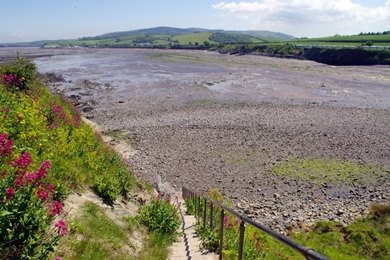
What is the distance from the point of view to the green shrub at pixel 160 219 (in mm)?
8625

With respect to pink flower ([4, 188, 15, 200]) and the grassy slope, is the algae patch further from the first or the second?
the grassy slope

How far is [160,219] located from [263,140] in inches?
815

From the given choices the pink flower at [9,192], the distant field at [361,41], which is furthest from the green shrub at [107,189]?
the distant field at [361,41]

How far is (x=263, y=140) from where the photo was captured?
2836cm

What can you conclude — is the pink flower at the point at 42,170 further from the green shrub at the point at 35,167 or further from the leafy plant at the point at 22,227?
the leafy plant at the point at 22,227

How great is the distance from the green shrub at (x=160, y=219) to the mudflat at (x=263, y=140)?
27.0ft

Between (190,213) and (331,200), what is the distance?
10238 millimetres

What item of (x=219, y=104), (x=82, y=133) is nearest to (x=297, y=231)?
(x=82, y=133)

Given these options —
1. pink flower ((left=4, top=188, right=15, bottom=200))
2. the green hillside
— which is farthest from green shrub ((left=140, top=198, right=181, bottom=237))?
the green hillside

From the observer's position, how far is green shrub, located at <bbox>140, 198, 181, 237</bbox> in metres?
8.62

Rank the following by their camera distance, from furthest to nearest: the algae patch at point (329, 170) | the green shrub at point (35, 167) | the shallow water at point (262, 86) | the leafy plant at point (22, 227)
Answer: the shallow water at point (262, 86), the algae patch at point (329, 170), the green shrub at point (35, 167), the leafy plant at point (22, 227)

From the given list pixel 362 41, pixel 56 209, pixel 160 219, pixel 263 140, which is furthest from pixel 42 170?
pixel 362 41

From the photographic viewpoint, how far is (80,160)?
10.6m

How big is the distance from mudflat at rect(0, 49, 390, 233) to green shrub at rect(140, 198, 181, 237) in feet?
27.0
